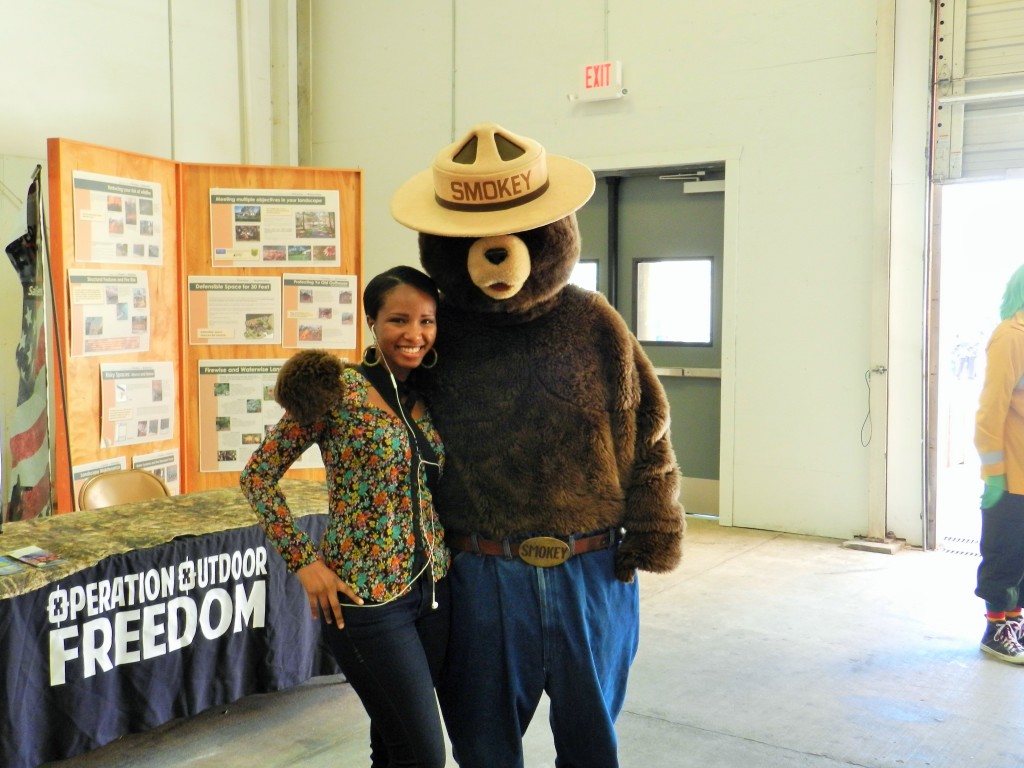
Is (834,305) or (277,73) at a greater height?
(277,73)

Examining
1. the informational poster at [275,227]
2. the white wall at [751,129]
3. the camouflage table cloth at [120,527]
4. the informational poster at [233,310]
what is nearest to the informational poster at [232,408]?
the informational poster at [233,310]

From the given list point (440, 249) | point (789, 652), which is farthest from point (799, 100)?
point (440, 249)

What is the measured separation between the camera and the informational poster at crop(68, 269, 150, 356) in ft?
15.0

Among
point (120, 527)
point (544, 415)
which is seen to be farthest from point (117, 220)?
point (544, 415)

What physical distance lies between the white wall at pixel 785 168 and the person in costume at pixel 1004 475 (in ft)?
5.92

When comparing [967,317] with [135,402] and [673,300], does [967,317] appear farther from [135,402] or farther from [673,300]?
[135,402]

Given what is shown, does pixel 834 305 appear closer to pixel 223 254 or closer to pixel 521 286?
pixel 223 254

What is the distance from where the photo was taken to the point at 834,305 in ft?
18.8

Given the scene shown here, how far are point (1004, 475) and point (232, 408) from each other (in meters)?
3.63

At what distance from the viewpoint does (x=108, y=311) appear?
186 inches

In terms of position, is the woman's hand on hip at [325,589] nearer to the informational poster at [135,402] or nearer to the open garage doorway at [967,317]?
the informational poster at [135,402]

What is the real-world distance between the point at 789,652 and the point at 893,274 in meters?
2.56

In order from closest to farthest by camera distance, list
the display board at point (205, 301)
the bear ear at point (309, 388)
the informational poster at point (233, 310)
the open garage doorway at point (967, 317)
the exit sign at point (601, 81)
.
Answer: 1. the bear ear at point (309, 388)
2. the display board at point (205, 301)
3. the informational poster at point (233, 310)
4. the open garage doorway at point (967, 317)
5. the exit sign at point (601, 81)

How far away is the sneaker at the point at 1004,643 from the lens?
3.74 m
